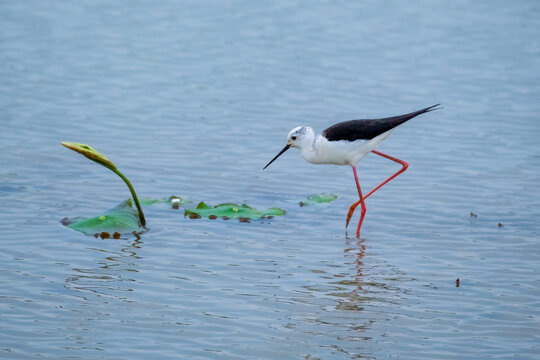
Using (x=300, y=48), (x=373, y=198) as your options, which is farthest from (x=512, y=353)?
(x=300, y=48)

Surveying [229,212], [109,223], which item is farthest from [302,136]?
[109,223]

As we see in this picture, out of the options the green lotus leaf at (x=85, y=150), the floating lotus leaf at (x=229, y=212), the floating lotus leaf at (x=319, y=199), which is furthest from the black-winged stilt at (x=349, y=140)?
the green lotus leaf at (x=85, y=150)

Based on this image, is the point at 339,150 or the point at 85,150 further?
the point at 339,150

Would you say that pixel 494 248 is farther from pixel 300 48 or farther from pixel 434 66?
pixel 300 48

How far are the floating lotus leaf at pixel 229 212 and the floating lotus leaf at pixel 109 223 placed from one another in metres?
0.60

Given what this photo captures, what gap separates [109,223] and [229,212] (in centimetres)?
116

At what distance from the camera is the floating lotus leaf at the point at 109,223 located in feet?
25.0

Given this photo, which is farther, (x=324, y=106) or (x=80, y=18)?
(x=80, y=18)

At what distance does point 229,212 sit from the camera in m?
8.33

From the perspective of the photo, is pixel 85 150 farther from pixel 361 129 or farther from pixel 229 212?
Result: pixel 361 129

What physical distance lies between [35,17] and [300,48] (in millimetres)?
4964

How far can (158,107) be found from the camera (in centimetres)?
1223

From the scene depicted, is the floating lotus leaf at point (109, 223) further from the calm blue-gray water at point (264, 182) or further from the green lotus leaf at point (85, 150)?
the green lotus leaf at point (85, 150)

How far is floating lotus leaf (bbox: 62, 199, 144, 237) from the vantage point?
7633mm
